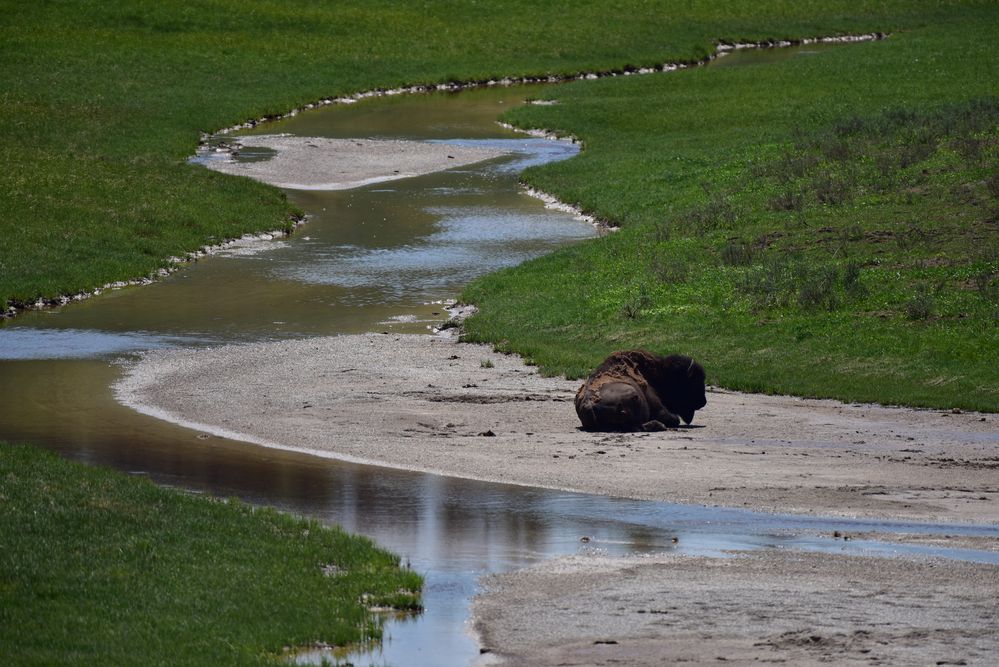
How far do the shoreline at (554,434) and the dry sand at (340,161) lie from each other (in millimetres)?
24218

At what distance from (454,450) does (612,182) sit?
27.8m

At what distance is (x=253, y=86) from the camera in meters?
71.7

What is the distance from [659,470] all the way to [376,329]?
12738 millimetres

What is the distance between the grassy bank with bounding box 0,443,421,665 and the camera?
13266 mm

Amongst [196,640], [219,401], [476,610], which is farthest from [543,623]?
[219,401]

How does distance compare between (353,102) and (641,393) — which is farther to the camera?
Answer: (353,102)

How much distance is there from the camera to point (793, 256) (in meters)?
33.7

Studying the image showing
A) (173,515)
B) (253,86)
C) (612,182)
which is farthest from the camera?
(253,86)

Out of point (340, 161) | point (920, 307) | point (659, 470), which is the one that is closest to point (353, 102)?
point (340, 161)

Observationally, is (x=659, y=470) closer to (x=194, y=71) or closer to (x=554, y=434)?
(x=554, y=434)

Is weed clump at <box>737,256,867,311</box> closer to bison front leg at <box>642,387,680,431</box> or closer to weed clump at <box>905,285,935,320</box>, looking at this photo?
weed clump at <box>905,285,935,320</box>

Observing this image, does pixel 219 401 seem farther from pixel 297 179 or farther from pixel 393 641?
pixel 297 179

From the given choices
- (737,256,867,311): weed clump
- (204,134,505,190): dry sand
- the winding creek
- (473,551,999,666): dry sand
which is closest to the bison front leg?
the winding creek

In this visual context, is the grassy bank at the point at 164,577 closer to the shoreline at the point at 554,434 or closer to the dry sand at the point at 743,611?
the dry sand at the point at 743,611
